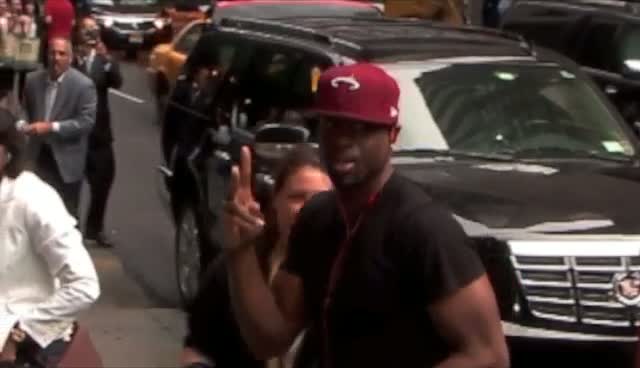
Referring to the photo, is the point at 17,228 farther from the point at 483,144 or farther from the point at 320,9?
the point at 320,9

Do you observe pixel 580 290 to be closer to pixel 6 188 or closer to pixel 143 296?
pixel 6 188

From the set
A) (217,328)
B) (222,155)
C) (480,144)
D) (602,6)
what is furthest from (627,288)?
(602,6)

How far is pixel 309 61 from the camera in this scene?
1021cm

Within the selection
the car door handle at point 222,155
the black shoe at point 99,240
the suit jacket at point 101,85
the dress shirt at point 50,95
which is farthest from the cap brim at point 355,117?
the black shoe at point 99,240

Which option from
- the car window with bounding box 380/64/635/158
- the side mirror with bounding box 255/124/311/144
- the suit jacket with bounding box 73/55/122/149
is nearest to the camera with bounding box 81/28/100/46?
the suit jacket with bounding box 73/55/122/149

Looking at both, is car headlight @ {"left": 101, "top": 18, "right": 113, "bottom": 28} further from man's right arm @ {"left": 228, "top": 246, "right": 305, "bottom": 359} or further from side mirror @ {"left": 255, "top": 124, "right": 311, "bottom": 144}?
man's right arm @ {"left": 228, "top": 246, "right": 305, "bottom": 359}

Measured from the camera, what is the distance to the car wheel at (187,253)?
11594 mm

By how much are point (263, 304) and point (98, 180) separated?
32.1 feet

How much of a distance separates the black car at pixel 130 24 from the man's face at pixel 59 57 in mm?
22355

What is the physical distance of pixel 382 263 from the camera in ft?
Answer: 13.1

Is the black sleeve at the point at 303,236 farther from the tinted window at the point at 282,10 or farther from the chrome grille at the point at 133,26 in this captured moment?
the chrome grille at the point at 133,26

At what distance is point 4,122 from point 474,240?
253cm

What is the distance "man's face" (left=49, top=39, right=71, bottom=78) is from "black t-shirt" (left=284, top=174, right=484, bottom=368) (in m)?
8.52

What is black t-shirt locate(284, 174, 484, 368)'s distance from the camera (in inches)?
156
